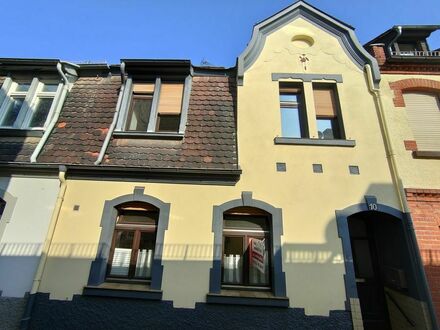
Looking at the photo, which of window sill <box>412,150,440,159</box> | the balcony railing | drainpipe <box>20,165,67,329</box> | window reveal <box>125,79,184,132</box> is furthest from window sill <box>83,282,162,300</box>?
the balcony railing

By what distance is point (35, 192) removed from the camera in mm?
5965

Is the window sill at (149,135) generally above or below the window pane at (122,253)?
above

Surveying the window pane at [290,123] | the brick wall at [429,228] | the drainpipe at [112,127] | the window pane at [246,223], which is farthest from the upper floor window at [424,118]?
the drainpipe at [112,127]

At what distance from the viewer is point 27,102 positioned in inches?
283

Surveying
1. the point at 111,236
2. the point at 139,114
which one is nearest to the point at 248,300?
the point at 111,236

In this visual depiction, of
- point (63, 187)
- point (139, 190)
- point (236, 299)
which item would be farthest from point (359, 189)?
point (63, 187)

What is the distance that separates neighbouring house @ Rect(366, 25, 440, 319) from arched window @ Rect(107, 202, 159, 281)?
19.4 feet

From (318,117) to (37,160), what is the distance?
24.0 feet

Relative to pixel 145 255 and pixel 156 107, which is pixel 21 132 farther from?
pixel 145 255

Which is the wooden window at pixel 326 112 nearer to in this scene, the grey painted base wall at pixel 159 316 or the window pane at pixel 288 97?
the window pane at pixel 288 97

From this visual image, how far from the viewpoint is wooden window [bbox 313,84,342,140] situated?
6.81 metres

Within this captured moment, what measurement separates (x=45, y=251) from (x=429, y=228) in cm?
837

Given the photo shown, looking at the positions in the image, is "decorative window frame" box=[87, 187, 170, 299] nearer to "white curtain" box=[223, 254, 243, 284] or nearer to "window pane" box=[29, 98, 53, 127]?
"white curtain" box=[223, 254, 243, 284]

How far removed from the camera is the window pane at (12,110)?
7223mm
